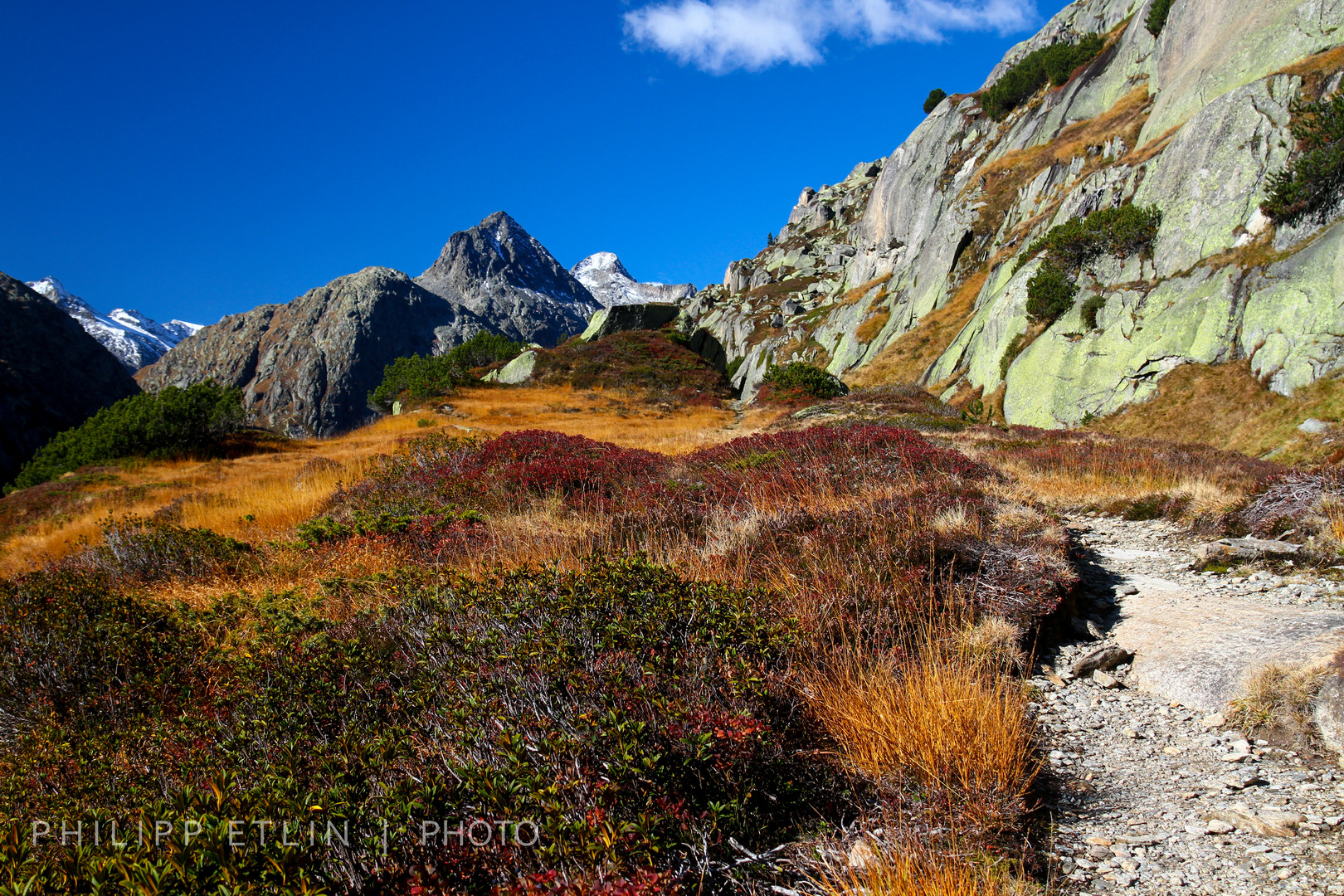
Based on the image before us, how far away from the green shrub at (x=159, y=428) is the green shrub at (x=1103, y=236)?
3116cm

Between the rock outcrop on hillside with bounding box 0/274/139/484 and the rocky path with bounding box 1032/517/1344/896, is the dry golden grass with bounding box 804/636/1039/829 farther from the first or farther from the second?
the rock outcrop on hillside with bounding box 0/274/139/484

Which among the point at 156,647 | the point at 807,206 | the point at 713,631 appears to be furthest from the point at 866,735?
the point at 807,206

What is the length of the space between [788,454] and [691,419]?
806 inches

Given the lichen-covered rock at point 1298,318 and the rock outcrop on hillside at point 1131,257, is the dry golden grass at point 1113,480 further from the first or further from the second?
the rock outcrop on hillside at point 1131,257

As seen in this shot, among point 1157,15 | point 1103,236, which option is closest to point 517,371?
point 1103,236

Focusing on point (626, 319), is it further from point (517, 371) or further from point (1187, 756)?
point (1187, 756)

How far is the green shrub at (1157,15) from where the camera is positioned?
32.2m

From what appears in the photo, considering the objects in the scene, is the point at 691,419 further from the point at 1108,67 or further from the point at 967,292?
the point at 1108,67

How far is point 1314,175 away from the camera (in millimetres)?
16219

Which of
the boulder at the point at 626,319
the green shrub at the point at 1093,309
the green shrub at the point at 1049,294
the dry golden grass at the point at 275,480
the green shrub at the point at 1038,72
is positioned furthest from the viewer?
the boulder at the point at 626,319

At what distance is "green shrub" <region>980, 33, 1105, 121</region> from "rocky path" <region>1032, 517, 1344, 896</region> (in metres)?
51.8

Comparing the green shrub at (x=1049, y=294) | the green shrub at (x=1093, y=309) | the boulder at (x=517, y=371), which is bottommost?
the green shrub at (x=1093, y=309)

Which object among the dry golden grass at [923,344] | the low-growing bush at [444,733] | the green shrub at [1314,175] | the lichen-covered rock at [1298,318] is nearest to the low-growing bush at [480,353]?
the dry golden grass at [923,344]

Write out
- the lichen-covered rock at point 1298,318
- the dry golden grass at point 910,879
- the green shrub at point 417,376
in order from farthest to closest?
the green shrub at point 417,376, the lichen-covered rock at point 1298,318, the dry golden grass at point 910,879
